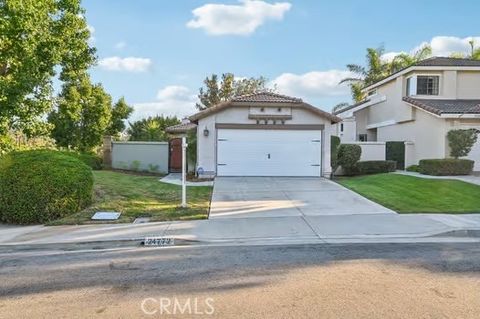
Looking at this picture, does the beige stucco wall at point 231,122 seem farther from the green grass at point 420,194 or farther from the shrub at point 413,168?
the shrub at point 413,168

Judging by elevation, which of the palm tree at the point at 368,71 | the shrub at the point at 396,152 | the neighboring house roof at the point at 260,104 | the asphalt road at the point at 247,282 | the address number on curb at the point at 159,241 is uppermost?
the palm tree at the point at 368,71

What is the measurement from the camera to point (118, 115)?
3031 cm

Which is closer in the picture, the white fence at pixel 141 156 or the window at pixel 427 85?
the white fence at pixel 141 156

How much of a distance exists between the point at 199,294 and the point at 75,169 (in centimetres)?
738

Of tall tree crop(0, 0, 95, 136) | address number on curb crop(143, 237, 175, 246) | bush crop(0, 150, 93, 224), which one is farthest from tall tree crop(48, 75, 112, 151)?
address number on curb crop(143, 237, 175, 246)

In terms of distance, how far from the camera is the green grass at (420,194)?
1188 cm

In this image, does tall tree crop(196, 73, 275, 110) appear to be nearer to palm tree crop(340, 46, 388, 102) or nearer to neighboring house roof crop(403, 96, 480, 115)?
palm tree crop(340, 46, 388, 102)

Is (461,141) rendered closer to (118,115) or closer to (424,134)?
(424,134)

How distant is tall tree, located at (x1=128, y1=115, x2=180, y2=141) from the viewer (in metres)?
29.6

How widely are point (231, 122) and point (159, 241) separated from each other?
39.4 feet

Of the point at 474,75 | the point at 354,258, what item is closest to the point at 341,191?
the point at 354,258

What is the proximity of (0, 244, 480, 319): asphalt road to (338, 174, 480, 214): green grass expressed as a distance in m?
4.38

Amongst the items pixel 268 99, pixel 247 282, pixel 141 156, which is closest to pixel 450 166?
pixel 268 99

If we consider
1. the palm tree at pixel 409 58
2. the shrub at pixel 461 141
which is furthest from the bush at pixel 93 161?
the palm tree at pixel 409 58
